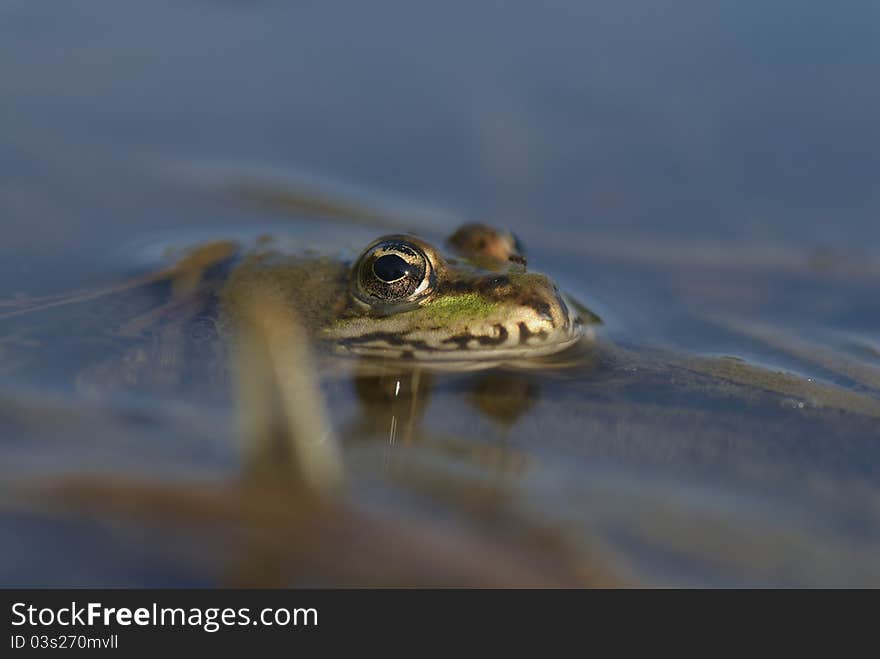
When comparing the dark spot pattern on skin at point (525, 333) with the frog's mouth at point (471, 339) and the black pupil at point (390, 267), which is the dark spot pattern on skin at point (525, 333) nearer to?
the frog's mouth at point (471, 339)

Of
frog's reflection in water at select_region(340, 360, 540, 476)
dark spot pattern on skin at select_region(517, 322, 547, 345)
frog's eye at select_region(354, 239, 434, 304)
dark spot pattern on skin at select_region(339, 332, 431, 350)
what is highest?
frog's eye at select_region(354, 239, 434, 304)

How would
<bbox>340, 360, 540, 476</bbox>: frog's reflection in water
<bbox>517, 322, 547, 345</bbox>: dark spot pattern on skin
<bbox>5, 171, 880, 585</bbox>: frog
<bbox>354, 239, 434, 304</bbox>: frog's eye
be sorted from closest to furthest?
<bbox>5, 171, 880, 585</bbox>: frog < <bbox>340, 360, 540, 476</bbox>: frog's reflection in water < <bbox>517, 322, 547, 345</bbox>: dark spot pattern on skin < <bbox>354, 239, 434, 304</bbox>: frog's eye

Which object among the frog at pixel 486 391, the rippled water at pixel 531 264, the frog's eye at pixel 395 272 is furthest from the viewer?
the frog's eye at pixel 395 272

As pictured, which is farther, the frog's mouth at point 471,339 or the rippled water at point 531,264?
the frog's mouth at point 471,339

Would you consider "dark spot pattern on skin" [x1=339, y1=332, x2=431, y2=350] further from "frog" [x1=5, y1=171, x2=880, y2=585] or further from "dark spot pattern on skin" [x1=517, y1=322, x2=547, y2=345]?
"dark spot pattern on skin" [x1=517, y1=322, x2=547, y2=345]

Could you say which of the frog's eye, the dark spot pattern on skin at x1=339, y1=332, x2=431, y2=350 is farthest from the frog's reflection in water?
the frog's eye

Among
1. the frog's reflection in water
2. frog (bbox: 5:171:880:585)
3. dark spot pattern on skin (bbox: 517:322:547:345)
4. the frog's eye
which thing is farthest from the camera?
the frog's eye

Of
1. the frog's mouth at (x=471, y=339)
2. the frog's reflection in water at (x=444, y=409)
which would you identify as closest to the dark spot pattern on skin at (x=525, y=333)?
the frog's mouth at (x=471, y=339)
